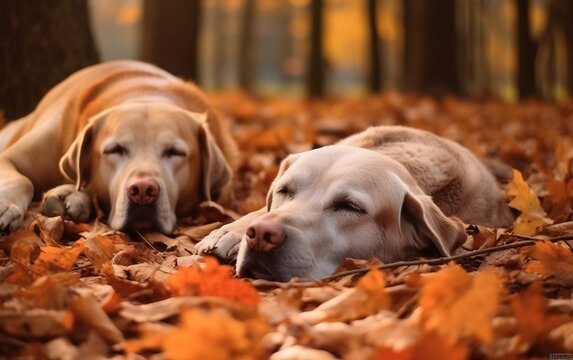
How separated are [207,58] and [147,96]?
5285 cm

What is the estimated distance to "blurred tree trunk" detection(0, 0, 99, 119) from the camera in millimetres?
6449

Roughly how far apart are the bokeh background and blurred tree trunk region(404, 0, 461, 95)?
21 mm

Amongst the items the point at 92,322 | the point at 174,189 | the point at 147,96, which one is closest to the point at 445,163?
the point at 174,189

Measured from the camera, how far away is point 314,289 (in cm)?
285

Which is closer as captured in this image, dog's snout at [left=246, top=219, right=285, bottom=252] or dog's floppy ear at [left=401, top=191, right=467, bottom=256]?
dog's snout at [left=246, top=219, right=285, bottom=252]

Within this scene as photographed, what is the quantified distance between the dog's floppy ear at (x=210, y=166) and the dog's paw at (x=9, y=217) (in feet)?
4.11

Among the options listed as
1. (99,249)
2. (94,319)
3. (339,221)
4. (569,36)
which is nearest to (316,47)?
(569,36)

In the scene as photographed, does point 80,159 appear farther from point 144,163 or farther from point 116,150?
point 144,163

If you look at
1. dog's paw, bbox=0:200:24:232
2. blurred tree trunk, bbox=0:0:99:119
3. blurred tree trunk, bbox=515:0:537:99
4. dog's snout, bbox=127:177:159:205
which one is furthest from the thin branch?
blurred tree trunk, bbox=515:0:537:99

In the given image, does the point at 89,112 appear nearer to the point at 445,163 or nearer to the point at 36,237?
the point at 36,237

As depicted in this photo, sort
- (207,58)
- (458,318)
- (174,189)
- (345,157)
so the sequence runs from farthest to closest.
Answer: (207,58), (174,189), (345,157), (458,318)

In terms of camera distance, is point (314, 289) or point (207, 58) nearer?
point (314, 289)

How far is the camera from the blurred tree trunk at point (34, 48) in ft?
21.2

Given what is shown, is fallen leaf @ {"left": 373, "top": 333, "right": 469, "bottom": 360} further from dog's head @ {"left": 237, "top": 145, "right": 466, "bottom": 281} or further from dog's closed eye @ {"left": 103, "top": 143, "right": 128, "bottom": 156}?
dog's closed eye @ {"left": 103, "top": 143, "right": 128, "bottom": 156}
